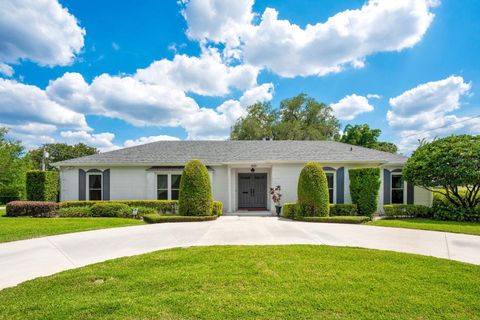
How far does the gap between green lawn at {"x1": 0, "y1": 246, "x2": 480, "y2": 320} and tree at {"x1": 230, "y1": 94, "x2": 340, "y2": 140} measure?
89.0ft

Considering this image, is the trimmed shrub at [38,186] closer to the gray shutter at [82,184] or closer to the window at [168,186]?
the gray shutter at [82,184]

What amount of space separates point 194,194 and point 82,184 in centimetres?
786

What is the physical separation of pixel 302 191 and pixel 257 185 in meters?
5.01

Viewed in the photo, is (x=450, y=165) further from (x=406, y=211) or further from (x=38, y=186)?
(x=38, y=186)

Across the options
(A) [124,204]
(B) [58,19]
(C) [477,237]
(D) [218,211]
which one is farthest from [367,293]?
(B) [58,19]

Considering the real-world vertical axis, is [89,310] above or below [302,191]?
below

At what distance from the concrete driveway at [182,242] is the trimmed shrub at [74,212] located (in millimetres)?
4974

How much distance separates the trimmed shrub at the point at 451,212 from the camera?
1048 cm

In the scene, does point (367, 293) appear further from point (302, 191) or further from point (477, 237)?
point (302, 191)

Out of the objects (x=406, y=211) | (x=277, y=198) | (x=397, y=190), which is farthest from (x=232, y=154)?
(x=406, y=211)

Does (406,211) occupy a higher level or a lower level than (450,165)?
lower

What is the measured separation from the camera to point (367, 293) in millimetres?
3391

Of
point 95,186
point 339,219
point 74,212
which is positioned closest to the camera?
point 339,219

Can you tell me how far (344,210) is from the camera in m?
11.5
